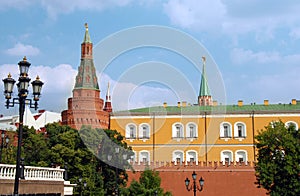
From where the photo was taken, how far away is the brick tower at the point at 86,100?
5416cm

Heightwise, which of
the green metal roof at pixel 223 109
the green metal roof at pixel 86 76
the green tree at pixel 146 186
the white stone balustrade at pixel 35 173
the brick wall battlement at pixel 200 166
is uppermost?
the green metal roof at pixel 86 76

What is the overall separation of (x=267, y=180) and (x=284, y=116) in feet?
77.4

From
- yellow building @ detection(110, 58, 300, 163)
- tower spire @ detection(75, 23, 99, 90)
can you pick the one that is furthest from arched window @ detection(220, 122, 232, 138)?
tower spire @ detection(75, 23, 99, 90)

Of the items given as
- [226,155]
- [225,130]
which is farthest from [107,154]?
[225,130]

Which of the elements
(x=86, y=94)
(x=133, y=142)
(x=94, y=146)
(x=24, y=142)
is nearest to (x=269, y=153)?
(x=94, y=146)

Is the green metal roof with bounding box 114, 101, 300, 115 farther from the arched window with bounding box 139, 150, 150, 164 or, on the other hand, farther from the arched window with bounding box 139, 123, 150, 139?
the arched window with bounding box 139, 150, 150, 164

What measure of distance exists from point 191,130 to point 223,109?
4.83 metres

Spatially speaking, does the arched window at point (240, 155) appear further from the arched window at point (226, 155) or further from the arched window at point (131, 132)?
the arched window at point (131, 132)

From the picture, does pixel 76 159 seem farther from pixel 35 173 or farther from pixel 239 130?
pixel 239 130

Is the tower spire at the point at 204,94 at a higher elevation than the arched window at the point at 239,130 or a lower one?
higher

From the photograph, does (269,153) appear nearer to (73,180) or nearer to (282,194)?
(282,194)

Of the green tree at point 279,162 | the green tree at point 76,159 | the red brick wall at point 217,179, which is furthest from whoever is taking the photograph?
the red brick wall at point 217,179

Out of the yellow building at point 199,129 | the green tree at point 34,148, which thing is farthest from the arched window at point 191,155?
the green tree at point 34,148

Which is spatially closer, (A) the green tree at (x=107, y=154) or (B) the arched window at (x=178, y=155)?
(A) the green tree at (x=107, y=154)
